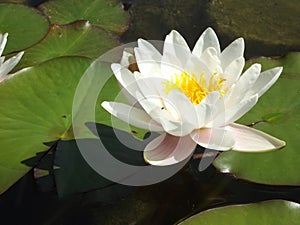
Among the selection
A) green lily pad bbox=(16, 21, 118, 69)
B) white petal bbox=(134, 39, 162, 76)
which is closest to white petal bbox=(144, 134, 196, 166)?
white petal bbox=(134, 39, 162, 76)

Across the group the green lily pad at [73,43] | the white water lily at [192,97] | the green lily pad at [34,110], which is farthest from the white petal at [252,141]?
the green lily pad at [73,43]

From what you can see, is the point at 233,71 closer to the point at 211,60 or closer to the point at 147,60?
the point at 211,60

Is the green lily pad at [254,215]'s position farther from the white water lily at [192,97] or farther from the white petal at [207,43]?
the white petal at [207,43]

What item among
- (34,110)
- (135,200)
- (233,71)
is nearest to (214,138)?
(233,71)

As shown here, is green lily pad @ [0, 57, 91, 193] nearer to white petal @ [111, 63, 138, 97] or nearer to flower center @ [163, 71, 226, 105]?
white petal @ [111, 63, 138, 97]

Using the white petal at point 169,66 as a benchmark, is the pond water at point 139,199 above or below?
below

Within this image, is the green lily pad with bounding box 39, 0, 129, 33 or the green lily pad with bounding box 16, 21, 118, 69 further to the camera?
the green lily pad with bounding box 39, 0, 129, 33
